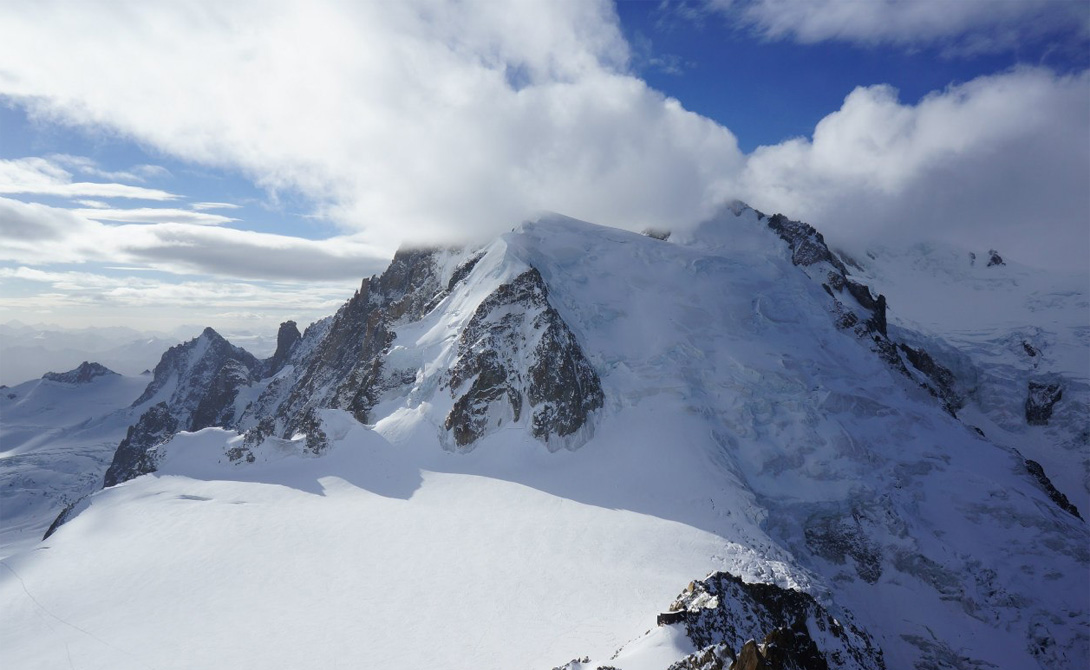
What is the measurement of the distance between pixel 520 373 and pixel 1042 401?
7264 centimetres

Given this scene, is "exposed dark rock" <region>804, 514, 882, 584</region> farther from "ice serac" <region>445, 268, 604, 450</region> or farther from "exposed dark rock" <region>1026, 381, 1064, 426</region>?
"exposed dark rock" <region>1026, 381, 1064, 426</region>

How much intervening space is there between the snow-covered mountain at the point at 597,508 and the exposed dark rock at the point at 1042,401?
0.35m

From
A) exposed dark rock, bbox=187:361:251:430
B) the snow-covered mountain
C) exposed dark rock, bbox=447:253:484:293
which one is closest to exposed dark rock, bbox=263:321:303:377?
exposed dark rock, bbox=187:361:251:430

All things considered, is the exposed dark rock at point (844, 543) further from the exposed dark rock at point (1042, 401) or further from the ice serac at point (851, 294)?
the exposed dark rock at point (1042, 401)

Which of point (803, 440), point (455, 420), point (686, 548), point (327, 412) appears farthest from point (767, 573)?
point (327, 412)

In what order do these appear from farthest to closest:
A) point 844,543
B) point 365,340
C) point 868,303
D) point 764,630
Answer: point 868,303
point 365,340
point 844,543
point 764,630

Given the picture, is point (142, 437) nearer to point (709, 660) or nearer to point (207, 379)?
point (207, 379)

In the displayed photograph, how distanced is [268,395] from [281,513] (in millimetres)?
100053

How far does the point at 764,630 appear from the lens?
24.9 meters

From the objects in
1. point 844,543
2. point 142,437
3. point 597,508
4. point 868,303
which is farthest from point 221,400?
point 844,543

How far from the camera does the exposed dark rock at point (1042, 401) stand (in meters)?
74.3

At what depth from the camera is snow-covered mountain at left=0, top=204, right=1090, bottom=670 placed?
28297 millimetres

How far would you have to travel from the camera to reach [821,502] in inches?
1730

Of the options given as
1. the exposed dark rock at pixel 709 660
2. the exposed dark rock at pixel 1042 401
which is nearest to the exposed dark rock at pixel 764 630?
the exposed dark rock at pixel 709 660
